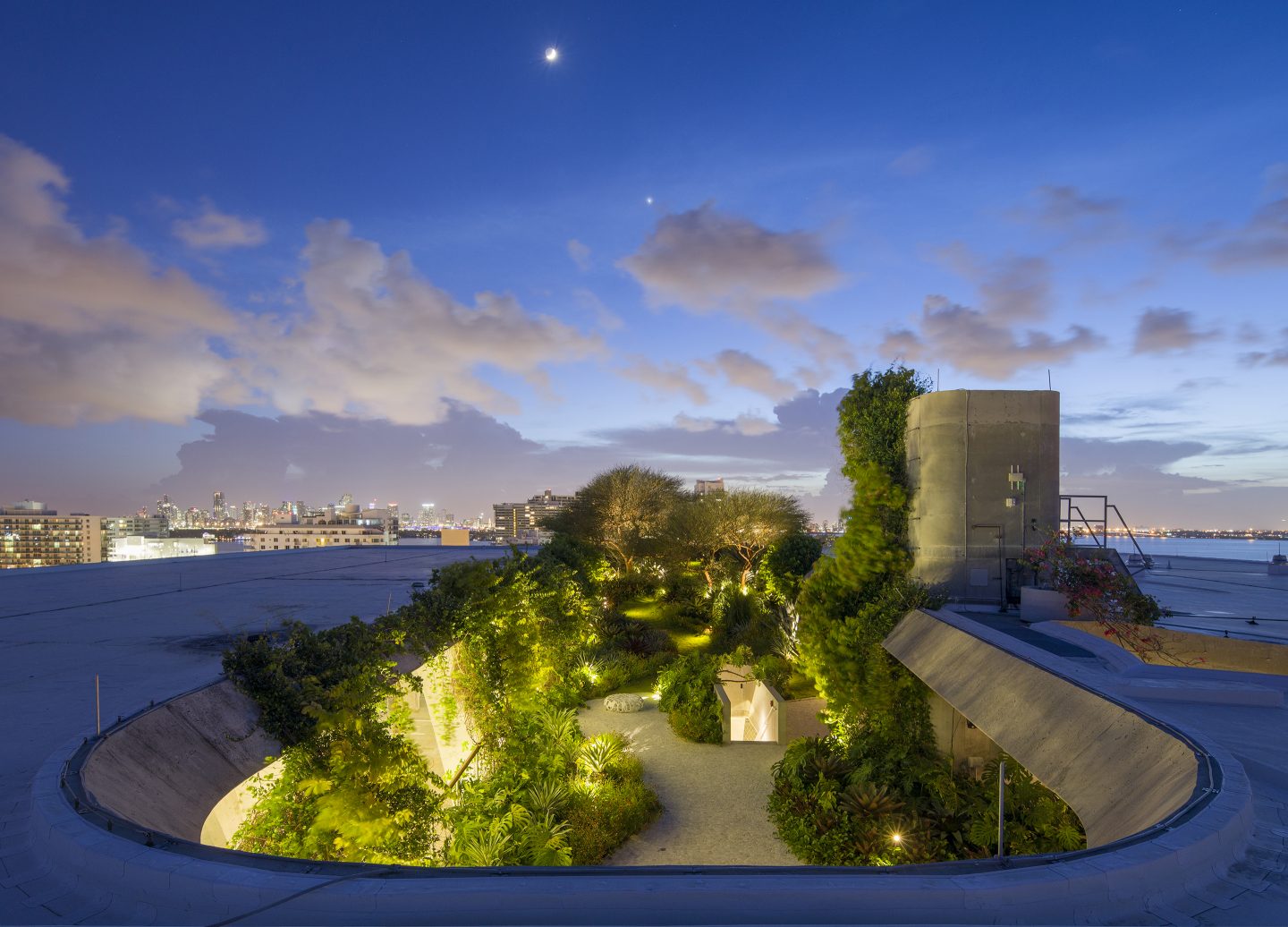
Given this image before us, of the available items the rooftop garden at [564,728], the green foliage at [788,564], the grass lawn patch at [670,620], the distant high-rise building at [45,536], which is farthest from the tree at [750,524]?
the distant high-rise building at [45,536]

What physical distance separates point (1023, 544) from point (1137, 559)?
34.4ft

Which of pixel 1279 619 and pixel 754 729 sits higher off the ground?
pixel 1279 619

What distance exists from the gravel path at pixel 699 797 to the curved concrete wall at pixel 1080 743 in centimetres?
574

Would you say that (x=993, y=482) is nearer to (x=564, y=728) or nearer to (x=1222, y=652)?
(x=1222, y=652)

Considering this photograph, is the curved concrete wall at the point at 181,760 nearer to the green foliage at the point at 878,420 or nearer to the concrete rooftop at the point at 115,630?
the concrete rooftop at the point at 115,630

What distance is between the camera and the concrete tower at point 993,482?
13336 millimetres

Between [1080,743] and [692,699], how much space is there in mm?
13795

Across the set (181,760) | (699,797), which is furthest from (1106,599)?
(181,760)

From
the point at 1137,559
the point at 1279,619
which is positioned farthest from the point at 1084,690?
the point at 1137,559

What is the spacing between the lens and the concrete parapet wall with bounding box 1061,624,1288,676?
869 centimetres

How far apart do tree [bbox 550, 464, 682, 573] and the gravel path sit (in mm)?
21546

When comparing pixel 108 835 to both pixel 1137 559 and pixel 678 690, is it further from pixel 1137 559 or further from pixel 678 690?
pixel 1137 559

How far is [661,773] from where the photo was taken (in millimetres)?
15055

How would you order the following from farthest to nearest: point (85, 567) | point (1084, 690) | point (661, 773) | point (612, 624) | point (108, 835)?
point (612, 624), point (85, 567), point (661, 773), point (1084, 690), point (108, 835)
